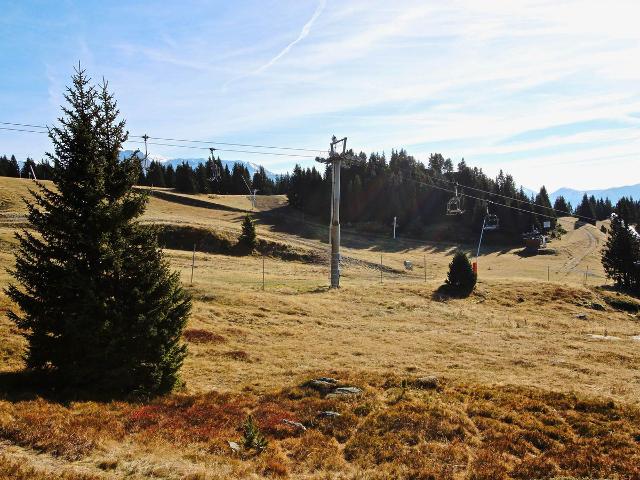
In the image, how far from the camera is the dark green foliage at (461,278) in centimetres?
5329

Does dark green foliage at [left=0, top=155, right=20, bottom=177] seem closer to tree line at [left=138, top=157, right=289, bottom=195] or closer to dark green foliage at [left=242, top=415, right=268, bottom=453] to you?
tree line at [left=138, top=157, right=289, bottom=195]

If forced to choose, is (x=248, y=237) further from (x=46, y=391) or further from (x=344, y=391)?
(x=46, y=391)

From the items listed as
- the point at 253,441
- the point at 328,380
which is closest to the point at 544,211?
the point at 328,380

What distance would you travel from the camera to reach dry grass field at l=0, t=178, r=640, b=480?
496 inches

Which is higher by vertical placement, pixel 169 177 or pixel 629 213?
pixel 169 177

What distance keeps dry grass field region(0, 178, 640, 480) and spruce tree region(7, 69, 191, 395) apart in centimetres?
139

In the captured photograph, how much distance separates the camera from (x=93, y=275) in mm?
17031

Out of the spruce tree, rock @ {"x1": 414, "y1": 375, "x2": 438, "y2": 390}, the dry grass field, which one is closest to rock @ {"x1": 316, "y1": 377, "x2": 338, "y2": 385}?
the dry grass field

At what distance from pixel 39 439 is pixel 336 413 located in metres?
9.73

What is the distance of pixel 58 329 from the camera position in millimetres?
16547

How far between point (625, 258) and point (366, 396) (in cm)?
6143

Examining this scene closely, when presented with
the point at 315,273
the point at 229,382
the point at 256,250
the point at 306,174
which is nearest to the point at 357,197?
the point at 306,174

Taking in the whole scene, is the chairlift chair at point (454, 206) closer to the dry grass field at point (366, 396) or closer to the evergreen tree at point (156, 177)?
the dry grass field at point (366, 396)

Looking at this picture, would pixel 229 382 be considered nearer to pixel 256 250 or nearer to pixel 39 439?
pixel 39 439
